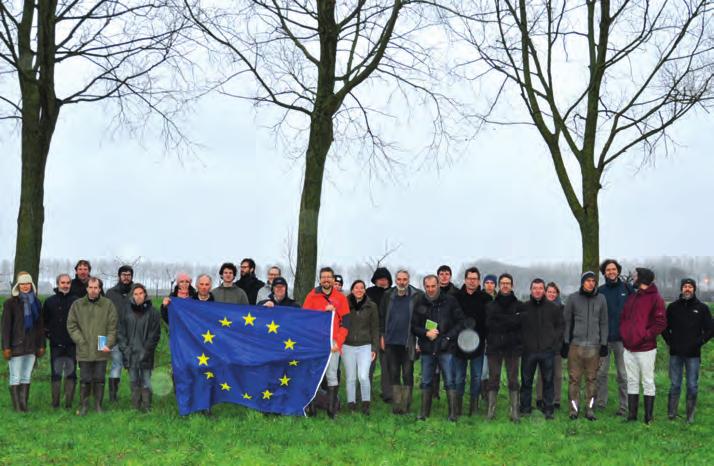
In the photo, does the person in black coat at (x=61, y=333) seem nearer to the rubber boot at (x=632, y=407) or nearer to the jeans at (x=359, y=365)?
the jeans at (x=359, y=365)

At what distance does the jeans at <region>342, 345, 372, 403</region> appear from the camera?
494 inches

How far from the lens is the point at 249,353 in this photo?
485 inches

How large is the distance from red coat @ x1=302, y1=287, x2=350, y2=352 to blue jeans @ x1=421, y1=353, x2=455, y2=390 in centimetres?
129

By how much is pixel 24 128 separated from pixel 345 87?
274 inches

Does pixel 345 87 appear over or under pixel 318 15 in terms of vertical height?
under

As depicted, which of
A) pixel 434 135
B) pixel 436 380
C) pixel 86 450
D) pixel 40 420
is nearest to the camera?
pixel 86 450

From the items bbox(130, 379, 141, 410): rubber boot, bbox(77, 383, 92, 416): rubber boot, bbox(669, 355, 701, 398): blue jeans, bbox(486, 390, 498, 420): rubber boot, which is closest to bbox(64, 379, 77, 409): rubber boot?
bbox(77, 383, 92, 416): rubber boot

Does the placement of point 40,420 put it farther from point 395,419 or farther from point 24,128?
point 24,128

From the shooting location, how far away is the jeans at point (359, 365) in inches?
494

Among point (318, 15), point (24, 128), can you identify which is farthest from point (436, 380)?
point (24, 128)

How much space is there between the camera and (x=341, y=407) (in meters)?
13.3

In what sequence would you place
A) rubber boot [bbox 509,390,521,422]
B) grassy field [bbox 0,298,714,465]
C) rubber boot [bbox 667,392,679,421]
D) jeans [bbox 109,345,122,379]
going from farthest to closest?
rubber boot [bbox 667,392,679,421] → jeans [bbox 109,345,122,379] → rubber boot [bbox 509,390,521,422] → grassy field [bbox 0,298,714,465]

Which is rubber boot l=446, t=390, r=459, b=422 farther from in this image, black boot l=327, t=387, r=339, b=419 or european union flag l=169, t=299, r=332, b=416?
european union flag l=169, t=299, r=332, b=416

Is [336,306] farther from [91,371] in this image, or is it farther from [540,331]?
[91,371]
